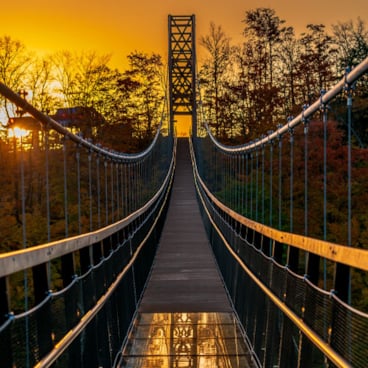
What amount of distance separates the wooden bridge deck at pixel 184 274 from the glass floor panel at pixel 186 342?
25.2 inches

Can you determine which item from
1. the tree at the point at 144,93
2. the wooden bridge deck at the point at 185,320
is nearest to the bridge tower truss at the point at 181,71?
the tree at the point at 144,93

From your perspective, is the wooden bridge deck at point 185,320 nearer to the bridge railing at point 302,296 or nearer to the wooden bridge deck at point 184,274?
the wooden bridge deck at point 184,274

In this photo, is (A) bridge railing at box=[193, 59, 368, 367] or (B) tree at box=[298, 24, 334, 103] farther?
(B) tree at box=[298, 24, 334, 103]

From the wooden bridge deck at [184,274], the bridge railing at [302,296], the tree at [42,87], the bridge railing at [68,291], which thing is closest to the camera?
the bridge railing at [68,291]

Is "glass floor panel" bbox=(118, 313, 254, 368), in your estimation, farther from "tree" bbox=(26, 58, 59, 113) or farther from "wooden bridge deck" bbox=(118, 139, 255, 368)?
"tree" bbox=(26, 58, 59, 113)

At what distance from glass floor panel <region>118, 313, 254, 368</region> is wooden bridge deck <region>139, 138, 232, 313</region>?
641 mm

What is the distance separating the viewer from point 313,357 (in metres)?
3.93

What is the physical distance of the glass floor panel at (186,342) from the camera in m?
6.68

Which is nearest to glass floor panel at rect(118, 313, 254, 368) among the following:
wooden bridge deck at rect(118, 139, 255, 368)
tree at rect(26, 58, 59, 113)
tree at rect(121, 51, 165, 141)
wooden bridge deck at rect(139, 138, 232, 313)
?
wooden bridge deck at rect(118, 139, 255, 368)

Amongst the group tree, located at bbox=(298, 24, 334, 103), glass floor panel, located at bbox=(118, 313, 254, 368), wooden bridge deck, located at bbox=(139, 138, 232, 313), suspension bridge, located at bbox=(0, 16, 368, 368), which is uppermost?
tree, located at bbox=(298, 24, 334, 103)

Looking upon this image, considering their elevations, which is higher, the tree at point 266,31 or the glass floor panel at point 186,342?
the tree at point 266,31

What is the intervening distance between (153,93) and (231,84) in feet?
41.2

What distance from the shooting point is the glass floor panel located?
21.9 ft

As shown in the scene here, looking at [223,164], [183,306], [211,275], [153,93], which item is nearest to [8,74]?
[223,164]
